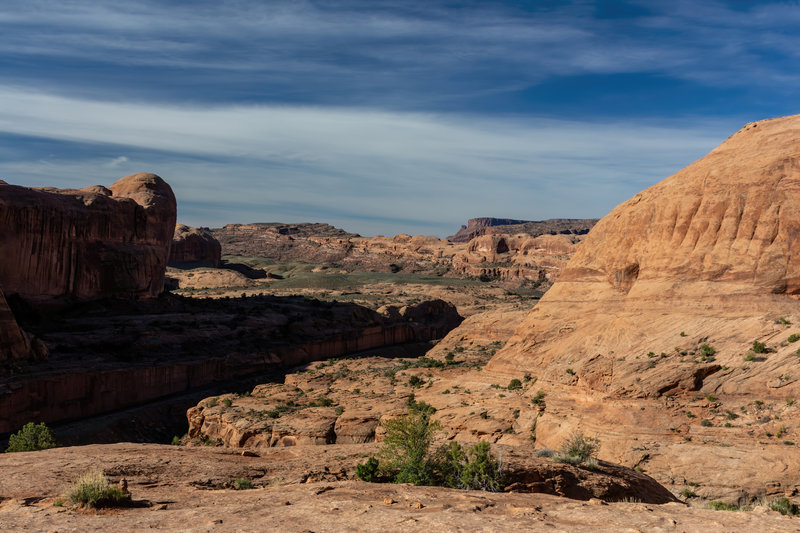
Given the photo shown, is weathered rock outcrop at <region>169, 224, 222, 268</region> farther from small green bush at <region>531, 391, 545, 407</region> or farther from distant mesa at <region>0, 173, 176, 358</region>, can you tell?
small green bush at <region>531, 391, 545, 407</region>

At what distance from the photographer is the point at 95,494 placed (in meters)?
13.0

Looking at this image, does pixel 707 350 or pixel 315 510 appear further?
pixel 707 350

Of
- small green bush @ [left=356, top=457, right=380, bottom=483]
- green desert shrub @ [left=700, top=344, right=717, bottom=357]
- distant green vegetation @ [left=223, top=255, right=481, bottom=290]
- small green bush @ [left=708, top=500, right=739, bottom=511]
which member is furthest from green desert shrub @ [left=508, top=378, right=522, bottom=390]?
distant green vegetation @ [left=223, top=255, right=481, bottom=290]

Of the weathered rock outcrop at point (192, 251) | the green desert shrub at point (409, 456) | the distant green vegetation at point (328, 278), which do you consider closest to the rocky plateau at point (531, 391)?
the green desert shrub at point (409, 456)

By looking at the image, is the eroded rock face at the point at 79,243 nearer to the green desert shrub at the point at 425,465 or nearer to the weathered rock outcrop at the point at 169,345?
→ the weathered rock outcrop at the point at 169,345

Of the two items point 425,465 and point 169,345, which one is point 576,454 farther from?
point 169,345

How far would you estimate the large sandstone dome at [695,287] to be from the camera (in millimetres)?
26609

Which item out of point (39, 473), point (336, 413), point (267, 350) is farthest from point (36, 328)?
point (39, 473)

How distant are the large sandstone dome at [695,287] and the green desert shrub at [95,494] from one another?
71.0ft

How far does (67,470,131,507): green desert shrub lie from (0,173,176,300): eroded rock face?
46.1 m

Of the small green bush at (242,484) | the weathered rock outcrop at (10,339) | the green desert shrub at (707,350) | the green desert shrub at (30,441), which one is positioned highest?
the green desert shrub at (707,350)

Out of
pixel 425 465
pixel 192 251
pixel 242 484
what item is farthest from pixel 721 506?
pixel 192 251

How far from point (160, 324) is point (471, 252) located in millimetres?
119510

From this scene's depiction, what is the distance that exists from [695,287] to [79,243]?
178 feet
